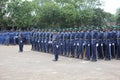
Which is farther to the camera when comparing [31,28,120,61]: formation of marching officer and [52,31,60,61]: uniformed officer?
[52,31,60,61]: uniformed officer

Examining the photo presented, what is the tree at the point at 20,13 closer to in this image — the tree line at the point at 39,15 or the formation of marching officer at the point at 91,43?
the tree line at the point at 39,15

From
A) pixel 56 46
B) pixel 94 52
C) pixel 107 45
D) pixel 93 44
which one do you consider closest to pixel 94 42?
pixel 93 44

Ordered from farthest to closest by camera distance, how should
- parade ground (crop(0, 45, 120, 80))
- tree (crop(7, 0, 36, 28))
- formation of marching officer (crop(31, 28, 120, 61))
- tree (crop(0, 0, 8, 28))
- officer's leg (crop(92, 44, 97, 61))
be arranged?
tree (crop(0, 0, 8, 28)) → tree (crop(7, 0, 36, 28)) → formation of marching officer (crop(31, 28, 120, 61)) → officer's leg (crop(92, 44, 97, 61)) → parade ground (crop(0, 45, 120, 80))

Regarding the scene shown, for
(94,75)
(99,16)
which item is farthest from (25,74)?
(99,16)

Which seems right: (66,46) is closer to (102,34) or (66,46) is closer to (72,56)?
(72,56)

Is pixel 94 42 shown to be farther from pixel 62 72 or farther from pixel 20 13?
pixel 20 13

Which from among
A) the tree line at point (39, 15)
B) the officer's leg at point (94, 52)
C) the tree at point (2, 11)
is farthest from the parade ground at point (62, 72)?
the tree at point (2, 11)

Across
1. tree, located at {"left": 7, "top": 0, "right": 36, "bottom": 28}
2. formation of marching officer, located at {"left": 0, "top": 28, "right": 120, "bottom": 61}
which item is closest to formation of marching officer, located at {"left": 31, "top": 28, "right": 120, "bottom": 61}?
formation of marching officer, located at {"left": 0, "top": 28, "right": 120, "bottom": 61}

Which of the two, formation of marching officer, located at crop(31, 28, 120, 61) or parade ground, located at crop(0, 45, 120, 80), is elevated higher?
formation of marching officer, located at crop(31, 28, 120, 61)

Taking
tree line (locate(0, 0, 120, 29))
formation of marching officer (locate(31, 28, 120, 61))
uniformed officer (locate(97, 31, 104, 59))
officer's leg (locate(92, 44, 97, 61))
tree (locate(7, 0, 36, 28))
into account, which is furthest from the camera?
tree (locate(7, 0, 36, 28))

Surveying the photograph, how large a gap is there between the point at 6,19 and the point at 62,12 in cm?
744

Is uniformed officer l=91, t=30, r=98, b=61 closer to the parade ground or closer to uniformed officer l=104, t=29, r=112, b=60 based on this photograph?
uniformed officer l=104, t=29, r=112, b=60

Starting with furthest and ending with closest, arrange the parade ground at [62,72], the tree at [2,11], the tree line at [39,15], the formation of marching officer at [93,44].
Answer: the tree at [2,11] → the tree line at [39,15] → the formation of marching officer at [93,44] → the parade ground at [62,72]

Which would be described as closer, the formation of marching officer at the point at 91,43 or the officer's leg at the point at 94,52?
the officer's leg at the point at 94,52
